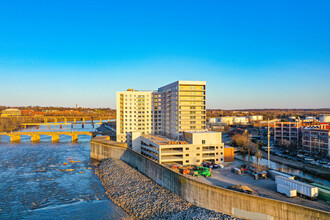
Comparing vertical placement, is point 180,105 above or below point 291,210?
above

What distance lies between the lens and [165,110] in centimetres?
4550

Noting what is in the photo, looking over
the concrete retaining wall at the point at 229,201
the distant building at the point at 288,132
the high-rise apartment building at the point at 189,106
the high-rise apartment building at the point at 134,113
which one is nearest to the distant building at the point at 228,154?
the high-rise apartment building at the point at 189,106

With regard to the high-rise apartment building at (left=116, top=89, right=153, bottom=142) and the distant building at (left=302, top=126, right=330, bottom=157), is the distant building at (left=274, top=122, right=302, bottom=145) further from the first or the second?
the high-rise apartment building at (left=116, top=89, right=153, bottom=142)

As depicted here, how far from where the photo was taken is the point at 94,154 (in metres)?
44.4

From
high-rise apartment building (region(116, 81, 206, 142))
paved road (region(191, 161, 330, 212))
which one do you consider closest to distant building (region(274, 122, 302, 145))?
high-rise apartment building (region(116, 81, 206, 142))

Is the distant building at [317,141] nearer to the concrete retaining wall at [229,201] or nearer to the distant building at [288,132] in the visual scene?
the distant building at [288,132]

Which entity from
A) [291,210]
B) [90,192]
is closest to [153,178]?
[90,192]

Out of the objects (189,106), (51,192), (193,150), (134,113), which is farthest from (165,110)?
(51,192)

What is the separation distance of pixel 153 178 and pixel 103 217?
8957 mm

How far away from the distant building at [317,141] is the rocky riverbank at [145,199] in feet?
100

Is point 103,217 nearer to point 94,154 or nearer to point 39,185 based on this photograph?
point 39,185

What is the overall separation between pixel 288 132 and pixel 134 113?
3406cm

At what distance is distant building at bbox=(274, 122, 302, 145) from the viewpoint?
51.6 meters

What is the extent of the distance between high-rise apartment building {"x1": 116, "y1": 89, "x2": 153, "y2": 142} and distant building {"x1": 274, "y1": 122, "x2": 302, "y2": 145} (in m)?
28.8
